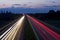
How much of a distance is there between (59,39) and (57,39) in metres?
0.23

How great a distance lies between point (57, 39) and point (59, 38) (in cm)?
22

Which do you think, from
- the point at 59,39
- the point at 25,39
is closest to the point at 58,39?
the point at 59,39

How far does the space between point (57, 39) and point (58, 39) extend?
200 millimetres

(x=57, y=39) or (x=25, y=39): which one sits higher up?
(x=57, y=39)

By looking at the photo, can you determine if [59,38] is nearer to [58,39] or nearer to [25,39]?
[58,39]

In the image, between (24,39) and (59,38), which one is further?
(24,39)

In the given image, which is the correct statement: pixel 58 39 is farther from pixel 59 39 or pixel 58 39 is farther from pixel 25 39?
pixel 25 39

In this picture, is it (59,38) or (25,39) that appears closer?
(59,38)

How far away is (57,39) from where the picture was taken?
16.2 meters

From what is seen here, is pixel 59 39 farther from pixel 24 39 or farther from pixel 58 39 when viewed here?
pixel 24 39

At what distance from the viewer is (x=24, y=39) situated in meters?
28.5

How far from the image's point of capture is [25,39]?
28.4m

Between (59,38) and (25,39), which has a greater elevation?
(59,38)

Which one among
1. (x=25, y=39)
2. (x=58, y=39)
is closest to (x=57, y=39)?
(x=58, y=39)
